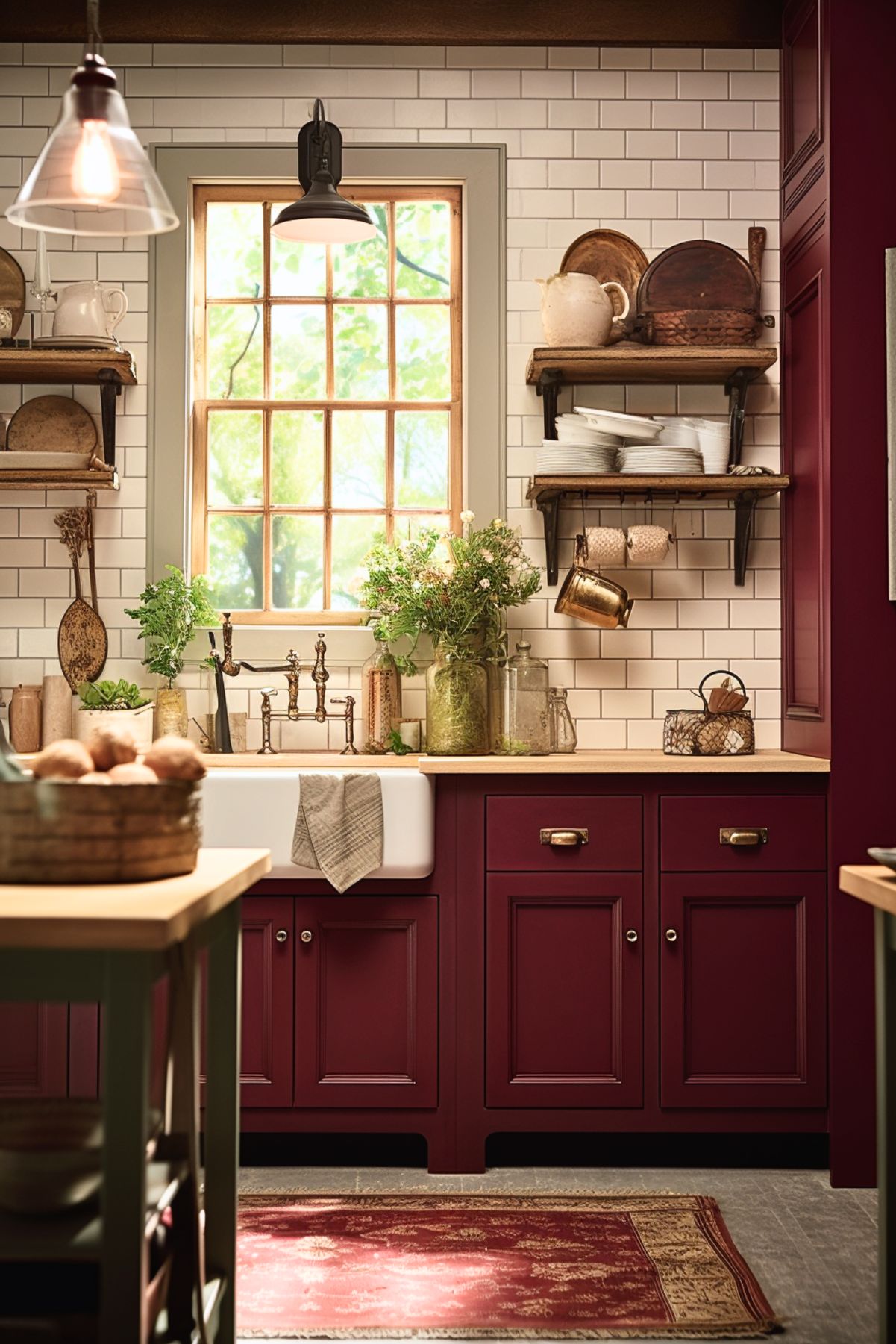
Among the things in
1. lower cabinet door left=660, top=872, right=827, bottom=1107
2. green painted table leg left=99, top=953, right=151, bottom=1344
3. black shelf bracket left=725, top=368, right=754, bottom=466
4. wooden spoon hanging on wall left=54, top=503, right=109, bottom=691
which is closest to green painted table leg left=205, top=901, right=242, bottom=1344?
green painted table leg left=99, top=953, right=151, bottom=1344

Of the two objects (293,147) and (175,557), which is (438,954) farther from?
(293,147)

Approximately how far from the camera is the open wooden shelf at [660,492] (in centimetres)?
400

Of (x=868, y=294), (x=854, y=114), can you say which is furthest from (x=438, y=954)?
(x=854, y=114)

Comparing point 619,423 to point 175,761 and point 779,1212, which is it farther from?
point 175,761

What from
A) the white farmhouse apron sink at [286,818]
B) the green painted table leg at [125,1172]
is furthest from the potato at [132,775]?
the white farmhouse apron sink at [286,818]

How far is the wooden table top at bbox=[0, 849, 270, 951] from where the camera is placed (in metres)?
1.56

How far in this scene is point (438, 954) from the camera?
12.1 ft

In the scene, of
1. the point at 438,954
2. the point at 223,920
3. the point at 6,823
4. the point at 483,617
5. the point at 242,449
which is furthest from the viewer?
the point at 242,449

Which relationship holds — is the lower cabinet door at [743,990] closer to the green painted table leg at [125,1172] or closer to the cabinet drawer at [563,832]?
the cabinet drawer at [563,832]

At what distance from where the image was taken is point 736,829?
12.2 feet

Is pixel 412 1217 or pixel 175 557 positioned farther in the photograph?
Answer: pixel 175 557

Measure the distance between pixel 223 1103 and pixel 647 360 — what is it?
2.71 m

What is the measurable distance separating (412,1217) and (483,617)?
1.74m

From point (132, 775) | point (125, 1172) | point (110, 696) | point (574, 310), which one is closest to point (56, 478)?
point (110, 696)
